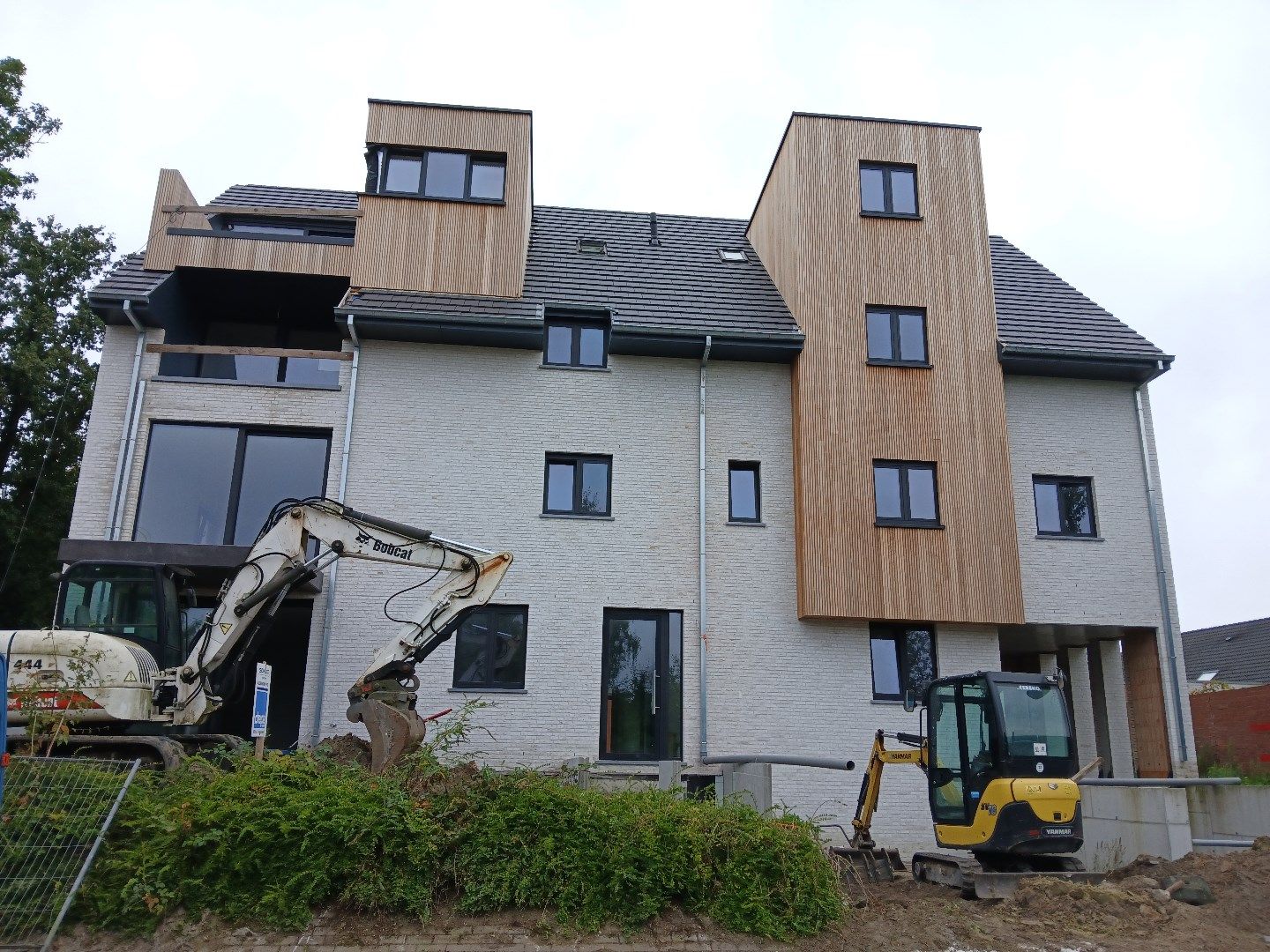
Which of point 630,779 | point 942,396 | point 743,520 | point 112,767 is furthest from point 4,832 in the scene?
point 942,396

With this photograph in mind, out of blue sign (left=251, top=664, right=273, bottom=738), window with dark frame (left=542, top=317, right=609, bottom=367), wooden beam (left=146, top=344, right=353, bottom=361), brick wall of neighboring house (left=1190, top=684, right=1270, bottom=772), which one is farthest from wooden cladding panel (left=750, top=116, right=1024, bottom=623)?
brick wall of neighboring house (left=1190, top=684, right=1270, bottom=772)

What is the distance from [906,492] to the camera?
1669 cm

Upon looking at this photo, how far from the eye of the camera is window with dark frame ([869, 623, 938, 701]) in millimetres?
16312

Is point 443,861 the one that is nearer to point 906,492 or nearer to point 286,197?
point 906,492

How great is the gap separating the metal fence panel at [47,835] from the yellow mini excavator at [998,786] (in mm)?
7684

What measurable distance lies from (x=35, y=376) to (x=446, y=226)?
35.0 feet

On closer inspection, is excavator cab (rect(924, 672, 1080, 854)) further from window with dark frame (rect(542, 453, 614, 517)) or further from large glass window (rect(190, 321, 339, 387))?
large glass window (rect(190, 321, 339, 387))

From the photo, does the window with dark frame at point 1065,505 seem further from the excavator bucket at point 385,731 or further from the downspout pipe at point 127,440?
the downspout pipe at point 127,440

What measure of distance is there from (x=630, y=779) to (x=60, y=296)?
2006 cm

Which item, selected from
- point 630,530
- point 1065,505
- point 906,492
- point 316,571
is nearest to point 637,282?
point 630,530

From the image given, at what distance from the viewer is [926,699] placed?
1266cm

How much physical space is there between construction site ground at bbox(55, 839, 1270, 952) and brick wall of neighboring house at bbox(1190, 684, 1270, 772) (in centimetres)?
1554

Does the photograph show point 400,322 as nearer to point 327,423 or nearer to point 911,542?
point 327,423

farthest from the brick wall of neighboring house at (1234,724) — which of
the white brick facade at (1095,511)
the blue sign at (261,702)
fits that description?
the blue sign at (261,702)
